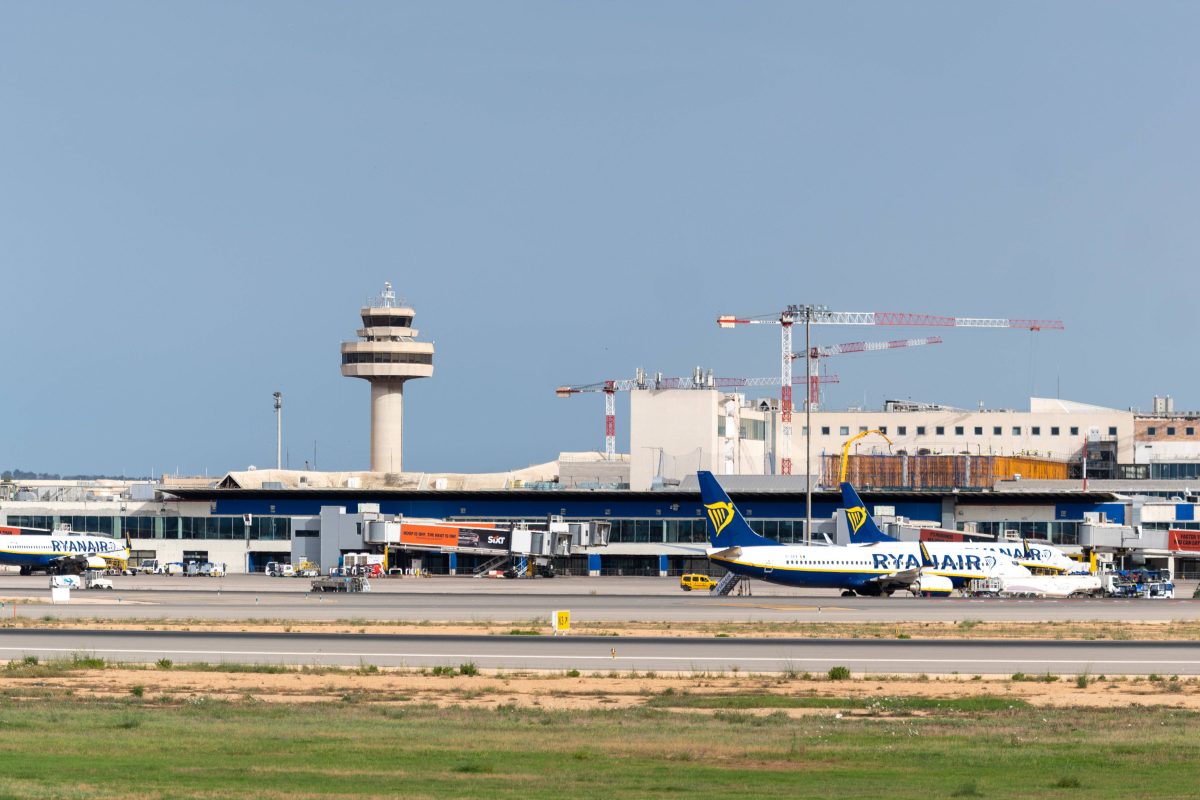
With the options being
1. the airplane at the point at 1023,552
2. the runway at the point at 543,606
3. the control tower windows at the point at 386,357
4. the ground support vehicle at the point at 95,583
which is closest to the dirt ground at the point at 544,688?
the runway at the point at 543,606

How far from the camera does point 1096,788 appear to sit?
26.2 m

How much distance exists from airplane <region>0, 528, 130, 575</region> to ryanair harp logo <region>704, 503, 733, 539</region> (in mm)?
58862

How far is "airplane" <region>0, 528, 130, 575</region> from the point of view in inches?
4953

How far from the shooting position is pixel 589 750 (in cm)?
3005

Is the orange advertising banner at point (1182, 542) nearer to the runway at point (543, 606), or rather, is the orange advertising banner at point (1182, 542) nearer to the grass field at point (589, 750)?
the runway at point (543, 606)

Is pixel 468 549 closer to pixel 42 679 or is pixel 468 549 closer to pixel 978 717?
pixel 42 679

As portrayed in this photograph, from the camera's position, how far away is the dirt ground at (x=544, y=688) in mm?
38969

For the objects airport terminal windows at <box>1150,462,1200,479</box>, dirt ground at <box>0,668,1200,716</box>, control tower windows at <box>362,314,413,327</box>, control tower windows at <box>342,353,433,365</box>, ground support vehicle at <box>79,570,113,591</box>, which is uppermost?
control tower windows at <box>362,314,413,327</box>

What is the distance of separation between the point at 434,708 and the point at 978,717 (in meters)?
12.3

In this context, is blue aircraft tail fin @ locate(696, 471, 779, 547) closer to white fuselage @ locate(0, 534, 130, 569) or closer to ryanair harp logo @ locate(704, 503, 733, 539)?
ryanair harp logo @ locate(704, 503, 733, 539)

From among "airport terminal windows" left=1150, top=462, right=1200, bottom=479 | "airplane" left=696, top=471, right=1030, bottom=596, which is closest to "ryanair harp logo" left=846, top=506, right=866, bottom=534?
"airplane" left=696, top=471, right=1030, bottom=596

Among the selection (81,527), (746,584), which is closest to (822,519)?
(746,584)

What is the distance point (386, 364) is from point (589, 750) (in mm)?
168426

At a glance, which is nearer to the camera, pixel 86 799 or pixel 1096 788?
pixel 86 799
